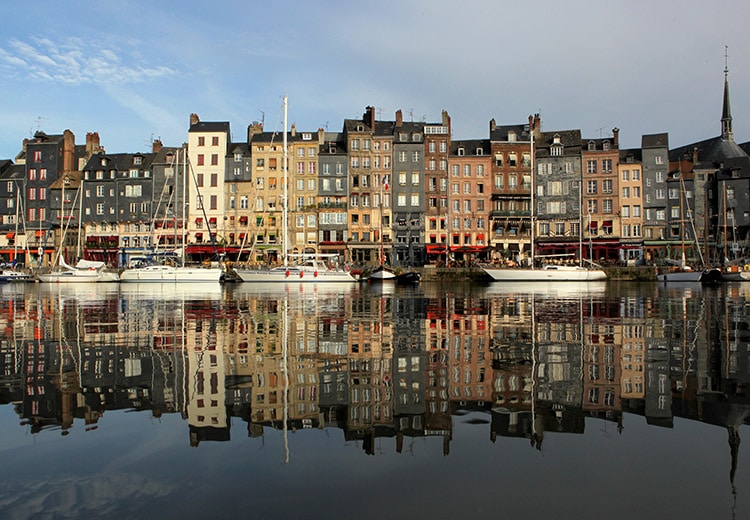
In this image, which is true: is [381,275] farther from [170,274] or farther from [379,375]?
[379,375]

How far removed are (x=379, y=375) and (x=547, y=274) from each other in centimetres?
5252

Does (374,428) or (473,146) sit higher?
(473,146)

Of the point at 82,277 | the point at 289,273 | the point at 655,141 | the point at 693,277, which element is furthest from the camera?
the point at 655,141

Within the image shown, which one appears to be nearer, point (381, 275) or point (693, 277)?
point (381, 275)

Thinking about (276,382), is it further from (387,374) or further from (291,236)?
(291,236)

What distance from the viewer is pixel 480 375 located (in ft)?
31.8

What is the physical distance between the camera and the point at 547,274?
2339 inches

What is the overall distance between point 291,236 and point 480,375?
72248 millimetres

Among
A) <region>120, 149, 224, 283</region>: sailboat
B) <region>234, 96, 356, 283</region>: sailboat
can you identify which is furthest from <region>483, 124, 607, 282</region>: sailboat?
<region>120, 149, 224, 283</region>: sailboat

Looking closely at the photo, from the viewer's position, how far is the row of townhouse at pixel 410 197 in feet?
260

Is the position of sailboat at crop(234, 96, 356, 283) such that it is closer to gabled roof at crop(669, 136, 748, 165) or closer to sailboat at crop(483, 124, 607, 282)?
sailboat at crop(483, 124, 607, 282)

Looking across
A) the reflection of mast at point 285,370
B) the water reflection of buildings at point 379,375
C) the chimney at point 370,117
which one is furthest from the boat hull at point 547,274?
the reflection of mast at point 285,370

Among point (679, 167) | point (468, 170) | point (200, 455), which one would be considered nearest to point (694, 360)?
point (200, 455)

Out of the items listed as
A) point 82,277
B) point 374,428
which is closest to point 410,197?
point 82,277
